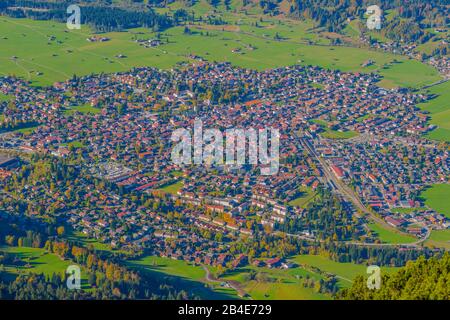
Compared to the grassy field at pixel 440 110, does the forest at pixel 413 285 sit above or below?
above

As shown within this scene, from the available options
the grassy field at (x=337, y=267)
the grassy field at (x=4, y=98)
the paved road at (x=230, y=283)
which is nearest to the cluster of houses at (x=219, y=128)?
the grassy field at (x=4, y=98)

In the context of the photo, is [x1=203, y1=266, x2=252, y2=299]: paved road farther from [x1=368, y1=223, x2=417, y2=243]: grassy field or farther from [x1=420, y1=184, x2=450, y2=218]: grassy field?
[x1=420, y1=184, x2=450, y2=218]: grassy field

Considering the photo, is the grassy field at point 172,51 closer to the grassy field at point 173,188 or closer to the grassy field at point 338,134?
the grassy field at point 338,134

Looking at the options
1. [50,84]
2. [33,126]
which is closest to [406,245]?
[33,126]

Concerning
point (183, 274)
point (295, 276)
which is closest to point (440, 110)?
point (295, 276)

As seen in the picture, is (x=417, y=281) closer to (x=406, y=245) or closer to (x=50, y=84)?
(x=406, y=245)

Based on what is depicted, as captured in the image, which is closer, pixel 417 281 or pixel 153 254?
pixel 417 281
